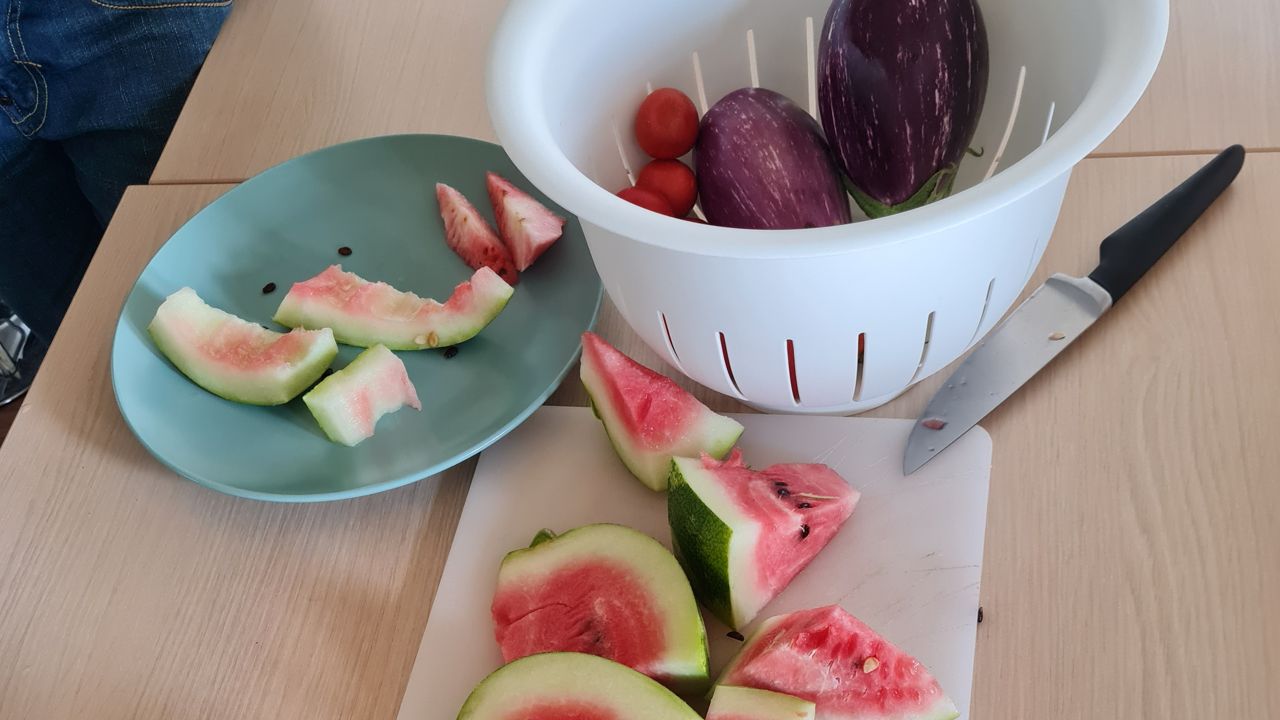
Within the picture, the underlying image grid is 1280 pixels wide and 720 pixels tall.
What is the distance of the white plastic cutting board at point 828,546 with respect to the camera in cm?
75

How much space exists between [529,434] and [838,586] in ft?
0.99

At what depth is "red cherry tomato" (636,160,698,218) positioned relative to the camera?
89 centimetres

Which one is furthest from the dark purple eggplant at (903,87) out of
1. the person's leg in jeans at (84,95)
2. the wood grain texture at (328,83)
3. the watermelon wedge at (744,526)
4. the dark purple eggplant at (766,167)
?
the person's leg in jeans at (84,95)

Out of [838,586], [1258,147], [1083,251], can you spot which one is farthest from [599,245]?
[1258,147]

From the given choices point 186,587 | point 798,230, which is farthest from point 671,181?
point 186,587

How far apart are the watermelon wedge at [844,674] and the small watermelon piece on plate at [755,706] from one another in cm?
2

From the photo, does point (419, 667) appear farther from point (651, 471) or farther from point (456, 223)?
point (456, 223)

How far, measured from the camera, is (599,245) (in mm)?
729

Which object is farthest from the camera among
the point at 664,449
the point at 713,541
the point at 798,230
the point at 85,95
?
the point at 85,95

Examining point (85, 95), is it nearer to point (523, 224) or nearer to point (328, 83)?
point (328, 83)

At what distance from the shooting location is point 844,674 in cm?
68

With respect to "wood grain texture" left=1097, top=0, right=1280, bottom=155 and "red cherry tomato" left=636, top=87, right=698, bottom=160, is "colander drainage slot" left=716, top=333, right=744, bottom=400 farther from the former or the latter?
"wood grain texture" left=1097, top=0, right=1280, bottom=155

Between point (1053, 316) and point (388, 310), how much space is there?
588 millimetres

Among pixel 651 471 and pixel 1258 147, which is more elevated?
pixel 1258 147
